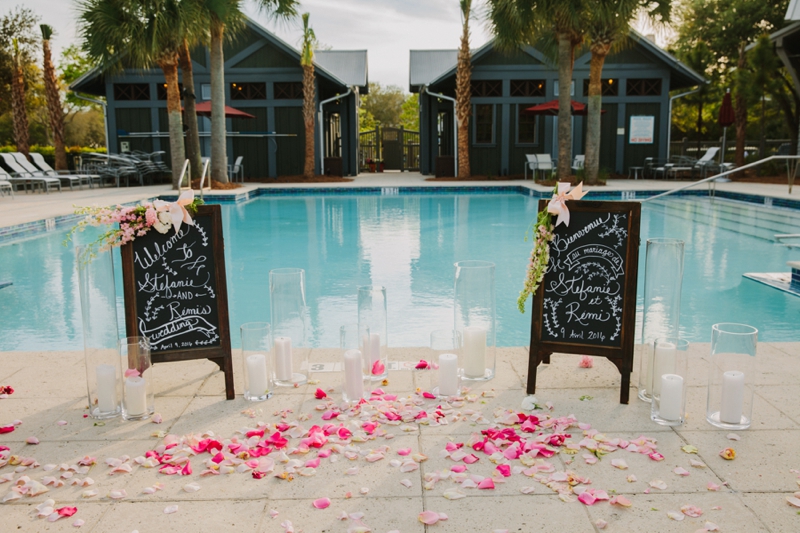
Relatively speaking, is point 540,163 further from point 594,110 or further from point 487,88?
point 487,88

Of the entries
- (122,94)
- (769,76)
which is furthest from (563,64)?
(122,94)

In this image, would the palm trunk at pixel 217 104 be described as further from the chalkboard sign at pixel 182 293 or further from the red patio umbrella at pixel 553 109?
the chalkboard sign at pixel 182 293

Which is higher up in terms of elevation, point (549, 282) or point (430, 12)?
point (430, 12)

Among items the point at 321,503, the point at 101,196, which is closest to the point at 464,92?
the point at 101,196

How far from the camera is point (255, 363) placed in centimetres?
308

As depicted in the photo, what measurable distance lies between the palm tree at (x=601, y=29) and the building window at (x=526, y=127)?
13.2 ft

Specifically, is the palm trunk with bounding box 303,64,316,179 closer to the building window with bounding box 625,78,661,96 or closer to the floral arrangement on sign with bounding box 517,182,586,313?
the building window with bounding box 625,78,661,96

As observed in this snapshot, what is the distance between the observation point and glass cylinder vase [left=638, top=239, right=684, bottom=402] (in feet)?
9.80

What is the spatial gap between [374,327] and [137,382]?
1106 mm

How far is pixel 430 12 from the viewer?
1080 inches

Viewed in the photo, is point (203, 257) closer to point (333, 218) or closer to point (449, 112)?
point (333, 218)

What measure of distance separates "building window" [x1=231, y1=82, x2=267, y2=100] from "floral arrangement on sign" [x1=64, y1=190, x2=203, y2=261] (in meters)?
16.3

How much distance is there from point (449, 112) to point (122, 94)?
9292 mm

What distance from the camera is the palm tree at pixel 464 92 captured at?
17578 mm
